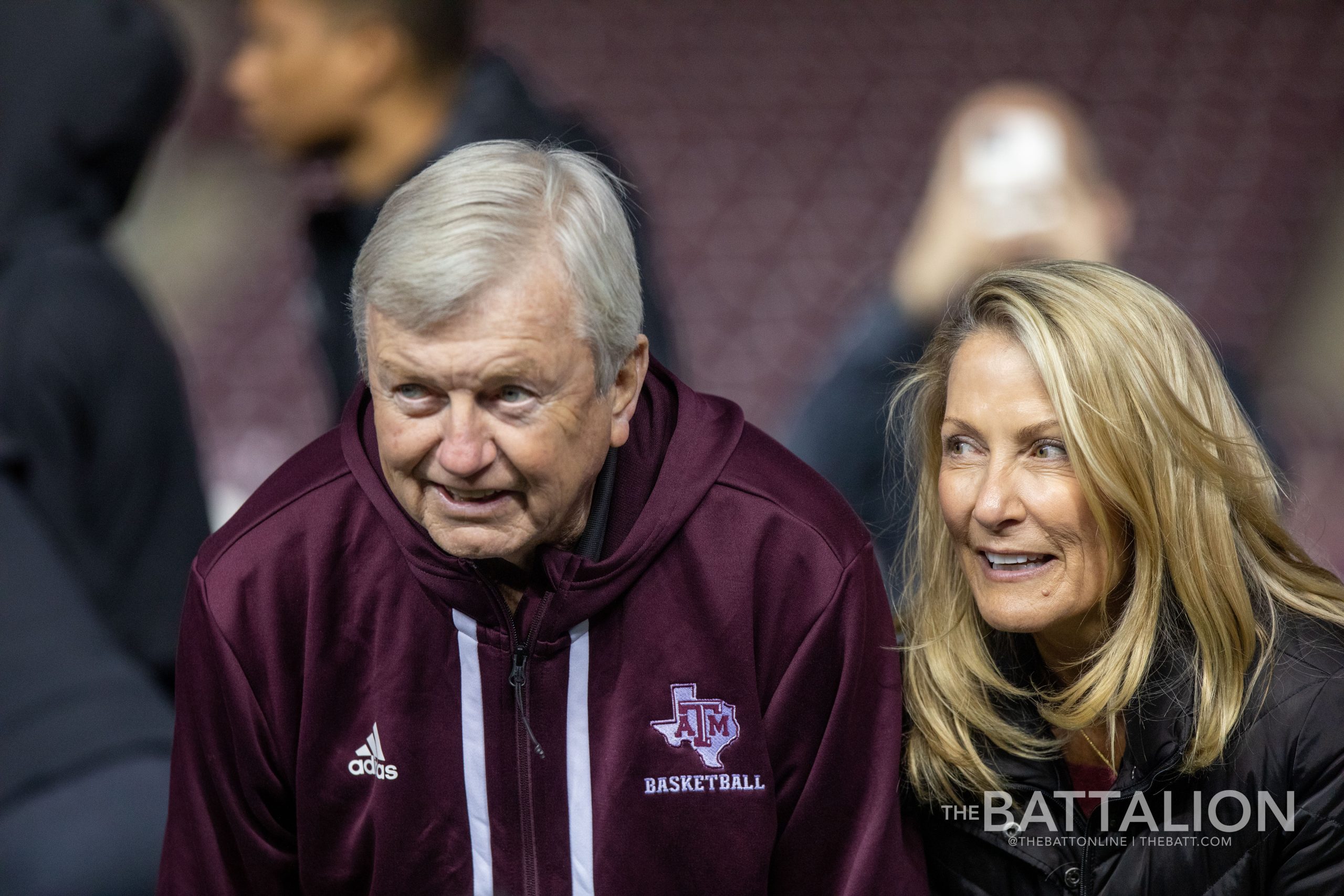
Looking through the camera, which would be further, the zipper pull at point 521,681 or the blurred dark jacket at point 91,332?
the blurred dark jacket at point 91,332

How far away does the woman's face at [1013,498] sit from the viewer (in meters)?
1.86

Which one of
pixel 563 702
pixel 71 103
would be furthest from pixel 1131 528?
pixel 71 103

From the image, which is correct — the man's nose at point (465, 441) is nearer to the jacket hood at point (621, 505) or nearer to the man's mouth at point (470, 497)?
the man's mouth at point (470, 497)

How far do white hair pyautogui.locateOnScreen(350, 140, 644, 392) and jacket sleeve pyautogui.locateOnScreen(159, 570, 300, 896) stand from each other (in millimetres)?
413

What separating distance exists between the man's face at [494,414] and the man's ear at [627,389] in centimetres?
2

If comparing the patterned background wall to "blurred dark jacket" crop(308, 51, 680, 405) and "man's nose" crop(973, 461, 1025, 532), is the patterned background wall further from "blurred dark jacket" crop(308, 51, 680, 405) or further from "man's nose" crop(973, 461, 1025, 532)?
"man's nose" crop(973, 461, 1025, 532)

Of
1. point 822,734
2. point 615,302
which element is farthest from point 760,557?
point 615,302

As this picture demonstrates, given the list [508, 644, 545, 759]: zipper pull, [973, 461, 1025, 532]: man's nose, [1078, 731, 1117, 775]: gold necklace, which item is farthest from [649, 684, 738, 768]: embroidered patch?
[1078, 731, 1117, 775]: gold necklace

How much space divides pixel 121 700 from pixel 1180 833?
1.61 meters

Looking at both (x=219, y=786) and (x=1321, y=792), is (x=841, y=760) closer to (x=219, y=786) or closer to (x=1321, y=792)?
(x=1321, y=792)

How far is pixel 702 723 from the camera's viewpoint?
74.0 inches

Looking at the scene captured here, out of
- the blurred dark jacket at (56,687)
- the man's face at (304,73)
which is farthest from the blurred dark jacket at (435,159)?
the blurred dark jacket at (56,687)

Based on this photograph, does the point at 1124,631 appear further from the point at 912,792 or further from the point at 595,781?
the point at 595,781

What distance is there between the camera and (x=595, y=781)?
1882 millimetres
